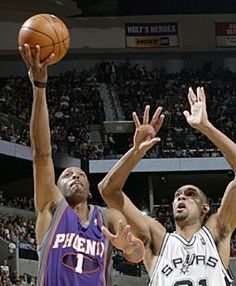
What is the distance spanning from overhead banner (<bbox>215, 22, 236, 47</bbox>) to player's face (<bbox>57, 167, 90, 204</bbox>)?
83.2 feet

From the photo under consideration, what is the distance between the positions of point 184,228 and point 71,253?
2.98ft

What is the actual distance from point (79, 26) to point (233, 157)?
24621 mm

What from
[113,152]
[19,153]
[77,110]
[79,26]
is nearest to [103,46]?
[79,26]

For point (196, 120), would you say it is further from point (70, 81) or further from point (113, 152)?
point (70, 81)

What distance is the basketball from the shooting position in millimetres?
4605

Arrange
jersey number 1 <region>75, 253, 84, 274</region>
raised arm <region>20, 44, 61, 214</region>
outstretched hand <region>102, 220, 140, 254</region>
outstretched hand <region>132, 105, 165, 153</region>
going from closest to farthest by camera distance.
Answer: outstretched hand <region>102, 220, 140, 254</region> → jersey number 1 <region>75, 253, 84, 274</region> → raised arm <region>20, 44, 61, 214</region> → outstretched hand <region>132, 105, 165, 153</region>

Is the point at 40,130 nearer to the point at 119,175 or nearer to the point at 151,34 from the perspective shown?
the point at 119,175

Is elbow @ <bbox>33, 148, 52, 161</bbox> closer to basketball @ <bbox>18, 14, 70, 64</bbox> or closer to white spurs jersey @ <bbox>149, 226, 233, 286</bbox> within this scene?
basketball @ <bbox>18, 14, 70, 64</bbox>

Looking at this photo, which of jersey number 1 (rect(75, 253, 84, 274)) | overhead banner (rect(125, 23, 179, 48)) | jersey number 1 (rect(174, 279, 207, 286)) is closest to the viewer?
jersey number 1 (rect(75, 253, 84, 274))

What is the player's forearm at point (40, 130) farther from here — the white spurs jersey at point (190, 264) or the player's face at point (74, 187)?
the white spurs jersey at point (190, 264)

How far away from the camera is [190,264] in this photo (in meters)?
4.52

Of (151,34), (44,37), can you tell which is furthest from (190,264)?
(151,34)

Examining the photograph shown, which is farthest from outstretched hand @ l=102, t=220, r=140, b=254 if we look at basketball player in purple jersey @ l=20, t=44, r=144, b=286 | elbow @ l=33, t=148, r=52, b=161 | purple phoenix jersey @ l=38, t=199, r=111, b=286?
elbow @ l=33, t=148, r=52, b=161

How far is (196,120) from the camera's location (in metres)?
4.79
